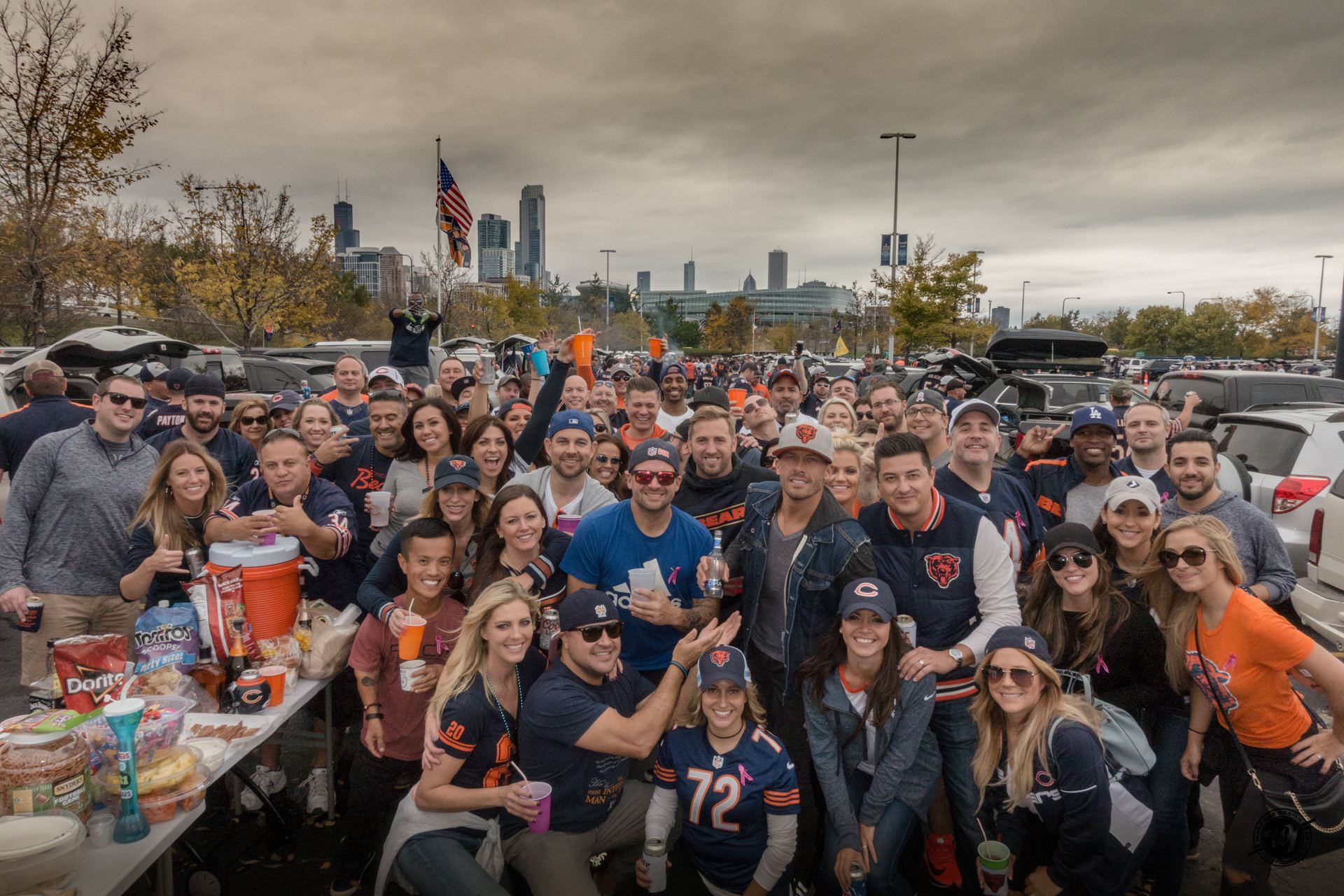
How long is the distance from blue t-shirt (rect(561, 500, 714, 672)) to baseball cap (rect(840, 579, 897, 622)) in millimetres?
758

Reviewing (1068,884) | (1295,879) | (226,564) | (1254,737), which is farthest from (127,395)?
(1295,879)

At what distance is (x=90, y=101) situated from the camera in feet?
43.5

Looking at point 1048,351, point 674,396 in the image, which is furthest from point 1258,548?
point 1048,351

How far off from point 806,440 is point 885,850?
1.87 metres

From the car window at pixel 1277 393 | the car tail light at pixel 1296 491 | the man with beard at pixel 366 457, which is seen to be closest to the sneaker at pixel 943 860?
the man with beard at pixel 366 457

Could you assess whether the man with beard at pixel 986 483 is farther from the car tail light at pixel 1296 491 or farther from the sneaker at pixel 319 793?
the sneaker at pixel 319 793

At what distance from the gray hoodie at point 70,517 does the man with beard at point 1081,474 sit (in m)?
5.45

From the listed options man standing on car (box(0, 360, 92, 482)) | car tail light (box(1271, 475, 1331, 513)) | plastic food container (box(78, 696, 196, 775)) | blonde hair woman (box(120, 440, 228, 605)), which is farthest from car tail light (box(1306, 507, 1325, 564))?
man standing on car (box(0, 360, 92, 482))

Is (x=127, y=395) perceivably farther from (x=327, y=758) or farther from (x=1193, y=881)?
(x=1193, y=881)

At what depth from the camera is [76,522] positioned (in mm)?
4250

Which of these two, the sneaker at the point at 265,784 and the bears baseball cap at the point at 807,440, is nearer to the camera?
the bears baseball cap at the point at 807,440

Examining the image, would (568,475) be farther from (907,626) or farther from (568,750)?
(907,626)

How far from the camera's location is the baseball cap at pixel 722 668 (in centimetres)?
316

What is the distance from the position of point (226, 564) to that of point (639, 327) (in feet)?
227
